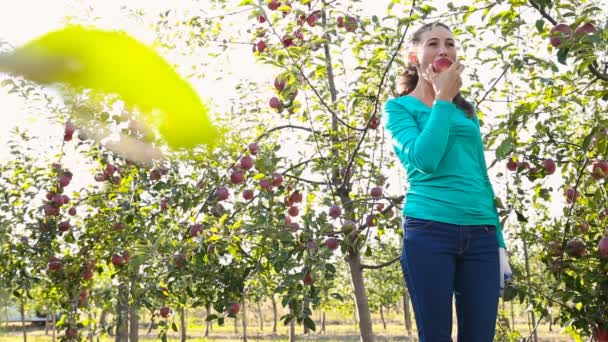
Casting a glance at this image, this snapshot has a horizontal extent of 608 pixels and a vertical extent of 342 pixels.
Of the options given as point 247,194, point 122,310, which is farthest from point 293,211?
point 122,310

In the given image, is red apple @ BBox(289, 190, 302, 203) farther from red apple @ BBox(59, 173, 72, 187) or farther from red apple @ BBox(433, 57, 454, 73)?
red apple @ BBox(433, 57, 454, 73)

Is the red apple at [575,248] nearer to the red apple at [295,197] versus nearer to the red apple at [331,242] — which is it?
the red apple at [331,242]

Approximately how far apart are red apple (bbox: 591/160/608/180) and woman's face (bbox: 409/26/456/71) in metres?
1.43

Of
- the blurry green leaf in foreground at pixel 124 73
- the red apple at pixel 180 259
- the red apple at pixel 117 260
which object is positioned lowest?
the red apple at pixel 180 259

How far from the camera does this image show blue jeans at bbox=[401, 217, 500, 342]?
59.9 inches

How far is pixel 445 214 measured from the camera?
5.15 ft

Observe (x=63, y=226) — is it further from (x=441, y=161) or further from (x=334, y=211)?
(x=441, y=161)

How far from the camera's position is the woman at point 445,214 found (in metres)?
1.52

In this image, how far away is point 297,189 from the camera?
4.02 meters

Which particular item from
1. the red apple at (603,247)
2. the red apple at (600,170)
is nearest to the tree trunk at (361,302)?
the red apple at (603,247)

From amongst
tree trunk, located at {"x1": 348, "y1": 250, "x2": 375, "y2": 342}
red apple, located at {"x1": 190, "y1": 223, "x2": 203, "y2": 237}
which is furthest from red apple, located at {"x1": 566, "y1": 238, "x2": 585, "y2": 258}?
red apple, located at {"x1": 190, "y1": 223, "x2": 203, "y2": 237}

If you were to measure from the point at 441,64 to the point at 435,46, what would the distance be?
6 cm

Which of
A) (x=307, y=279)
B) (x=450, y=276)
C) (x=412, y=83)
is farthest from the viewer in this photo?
(x=307, y=279)

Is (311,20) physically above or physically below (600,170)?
above
